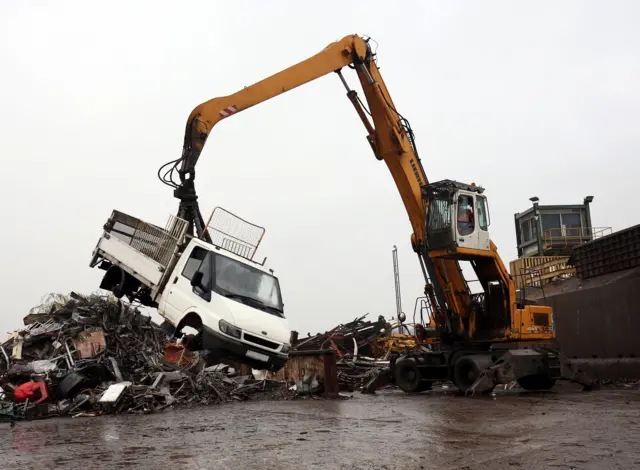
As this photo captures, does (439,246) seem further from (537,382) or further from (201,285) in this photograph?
(201,285)

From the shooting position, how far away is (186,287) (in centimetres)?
1223

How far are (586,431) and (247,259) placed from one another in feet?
25.5

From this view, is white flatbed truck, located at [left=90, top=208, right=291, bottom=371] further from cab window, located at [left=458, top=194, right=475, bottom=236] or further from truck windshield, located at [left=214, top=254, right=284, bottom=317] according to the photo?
cab window, located at [left=458, top=194, right=475, bottom=236]

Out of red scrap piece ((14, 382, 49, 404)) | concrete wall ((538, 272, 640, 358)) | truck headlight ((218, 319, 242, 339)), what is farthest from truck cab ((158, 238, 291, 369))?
concrete wall ((538, 272, 640, 358))

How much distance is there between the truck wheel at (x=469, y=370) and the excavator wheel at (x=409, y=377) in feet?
3.61

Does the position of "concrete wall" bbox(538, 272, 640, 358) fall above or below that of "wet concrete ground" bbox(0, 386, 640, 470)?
above

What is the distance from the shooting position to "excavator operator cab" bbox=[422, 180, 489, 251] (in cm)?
1318

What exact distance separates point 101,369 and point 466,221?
26.4 feet

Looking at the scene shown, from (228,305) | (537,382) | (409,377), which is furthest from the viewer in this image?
(409,377)

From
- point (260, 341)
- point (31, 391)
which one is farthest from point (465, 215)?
point (31, 391)

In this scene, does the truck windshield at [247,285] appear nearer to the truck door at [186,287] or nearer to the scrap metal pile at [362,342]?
the truck door at [186,287]

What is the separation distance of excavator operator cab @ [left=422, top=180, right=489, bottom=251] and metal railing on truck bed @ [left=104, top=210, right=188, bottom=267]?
5.48 meters

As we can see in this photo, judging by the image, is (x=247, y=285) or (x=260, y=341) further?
(x=247, y=285)

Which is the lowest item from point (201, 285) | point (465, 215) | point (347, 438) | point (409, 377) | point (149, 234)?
point (347, 438)
